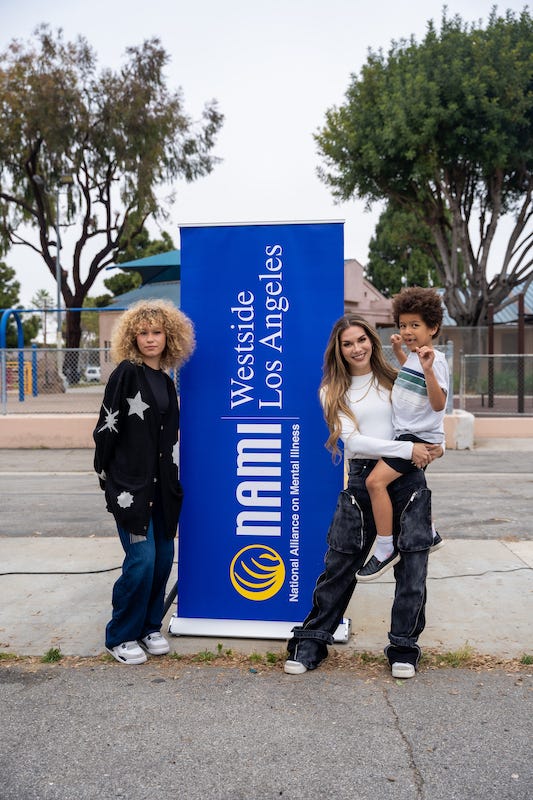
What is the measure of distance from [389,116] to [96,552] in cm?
1877

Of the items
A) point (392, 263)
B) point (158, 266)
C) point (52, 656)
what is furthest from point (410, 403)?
point (392, 263)

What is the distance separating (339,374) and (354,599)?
1914 millimetres

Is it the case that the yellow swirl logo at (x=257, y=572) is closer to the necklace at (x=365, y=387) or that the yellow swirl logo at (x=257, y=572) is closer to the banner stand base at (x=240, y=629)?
the banner stand base at (x=240, y=629)

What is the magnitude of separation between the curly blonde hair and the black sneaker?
Result: 1.41 metres

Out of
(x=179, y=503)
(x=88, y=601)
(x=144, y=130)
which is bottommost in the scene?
(x=88, y=601)

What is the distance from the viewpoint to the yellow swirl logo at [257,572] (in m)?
4.04

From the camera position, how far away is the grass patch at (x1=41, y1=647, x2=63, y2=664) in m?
3.89

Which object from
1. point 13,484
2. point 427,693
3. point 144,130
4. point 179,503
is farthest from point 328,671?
point 144,130

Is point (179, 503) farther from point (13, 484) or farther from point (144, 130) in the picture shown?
point (144, 130)

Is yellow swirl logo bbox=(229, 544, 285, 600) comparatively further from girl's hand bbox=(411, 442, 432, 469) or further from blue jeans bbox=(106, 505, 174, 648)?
girl's hand bbox=(411, 442, 432, 469)

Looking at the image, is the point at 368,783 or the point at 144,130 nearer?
the point at 368,783

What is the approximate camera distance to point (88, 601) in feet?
15.9

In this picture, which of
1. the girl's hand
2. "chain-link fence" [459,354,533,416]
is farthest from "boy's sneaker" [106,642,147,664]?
"chain-link fence" [459,354,533,416]

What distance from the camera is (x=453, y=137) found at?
21.5 m
